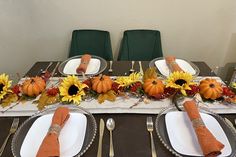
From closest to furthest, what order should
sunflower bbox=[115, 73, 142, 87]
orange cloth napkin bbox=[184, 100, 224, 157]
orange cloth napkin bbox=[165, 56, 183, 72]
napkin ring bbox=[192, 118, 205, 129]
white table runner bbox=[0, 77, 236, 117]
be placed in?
orange cloth napkin bbox=[184, 100, 224, 157] → napkin ring bbox=[192, 118, 205, 129] → white table runner bbox=[0, 77, 236, 117] → sunflower bbox=[115, 73, 142, 87] → orange cloth napkin bbox=[165, 56, 183, 72]

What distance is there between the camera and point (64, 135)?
788mm

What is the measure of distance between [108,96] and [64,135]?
0.90 ft

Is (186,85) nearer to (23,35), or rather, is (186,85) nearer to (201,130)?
(201,130)

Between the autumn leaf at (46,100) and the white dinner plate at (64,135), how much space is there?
83mm

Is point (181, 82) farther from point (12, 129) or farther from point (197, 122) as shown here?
point (12, 129)

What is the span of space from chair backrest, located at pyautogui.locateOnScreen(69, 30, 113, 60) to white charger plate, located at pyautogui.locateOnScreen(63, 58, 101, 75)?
477 mm

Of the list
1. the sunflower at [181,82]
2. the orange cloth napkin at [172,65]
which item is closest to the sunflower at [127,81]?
the sunflower at [181,82]

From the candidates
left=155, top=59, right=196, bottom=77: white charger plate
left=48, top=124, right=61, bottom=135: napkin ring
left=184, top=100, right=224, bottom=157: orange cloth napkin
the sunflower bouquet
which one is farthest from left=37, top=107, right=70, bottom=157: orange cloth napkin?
left=155, top=59, right=196, bottom=77: white charger plate

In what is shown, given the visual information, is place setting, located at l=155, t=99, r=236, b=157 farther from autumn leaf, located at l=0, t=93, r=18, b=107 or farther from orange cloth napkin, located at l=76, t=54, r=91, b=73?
autumn leaf, located at l=0, t=93, r=18, b=107

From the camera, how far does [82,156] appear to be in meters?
0.71

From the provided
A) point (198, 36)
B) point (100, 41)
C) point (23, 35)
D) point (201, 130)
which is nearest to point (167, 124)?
point (201, 130)

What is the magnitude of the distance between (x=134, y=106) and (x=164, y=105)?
13 cm

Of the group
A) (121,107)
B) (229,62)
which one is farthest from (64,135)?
(229,62)

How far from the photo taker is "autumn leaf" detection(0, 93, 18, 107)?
37.4 inches
